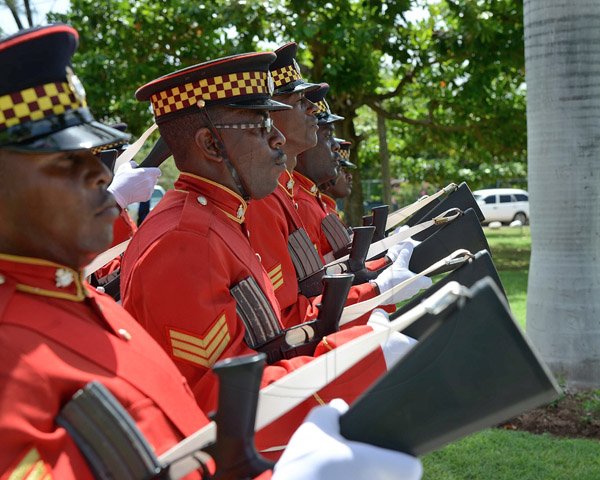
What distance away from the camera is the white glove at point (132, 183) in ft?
16.4

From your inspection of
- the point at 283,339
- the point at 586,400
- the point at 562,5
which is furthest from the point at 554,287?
the point at 283,339

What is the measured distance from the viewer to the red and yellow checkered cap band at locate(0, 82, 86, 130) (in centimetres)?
172

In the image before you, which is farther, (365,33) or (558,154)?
(365,33)

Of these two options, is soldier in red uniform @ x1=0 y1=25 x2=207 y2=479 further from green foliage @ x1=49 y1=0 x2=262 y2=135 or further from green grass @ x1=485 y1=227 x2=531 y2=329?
green foliage @ x1=49 y1=0 x2=262 y2=135

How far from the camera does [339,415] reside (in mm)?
1782

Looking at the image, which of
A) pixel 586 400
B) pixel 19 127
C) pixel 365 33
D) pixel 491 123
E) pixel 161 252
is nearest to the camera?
pixel 19 127

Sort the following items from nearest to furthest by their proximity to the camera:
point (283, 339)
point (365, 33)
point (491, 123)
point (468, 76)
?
point (283, 339) → point (365, 33) → point (468, 76) → point (491, 123)

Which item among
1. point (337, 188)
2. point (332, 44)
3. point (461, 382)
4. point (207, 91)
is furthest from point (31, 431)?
point (332, 44)

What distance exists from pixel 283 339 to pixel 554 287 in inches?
143

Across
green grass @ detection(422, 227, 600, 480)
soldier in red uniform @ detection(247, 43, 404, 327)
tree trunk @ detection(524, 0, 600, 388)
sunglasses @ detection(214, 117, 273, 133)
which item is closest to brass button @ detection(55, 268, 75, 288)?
sunglasses @ detection(214, 117, 273, 133)

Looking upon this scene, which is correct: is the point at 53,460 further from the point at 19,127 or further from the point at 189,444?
the point at 19,127

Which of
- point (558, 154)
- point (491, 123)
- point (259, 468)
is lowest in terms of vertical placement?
point (491, 123)

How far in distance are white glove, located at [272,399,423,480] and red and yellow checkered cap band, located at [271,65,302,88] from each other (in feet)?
10.7

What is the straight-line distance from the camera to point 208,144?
10.2 feet
